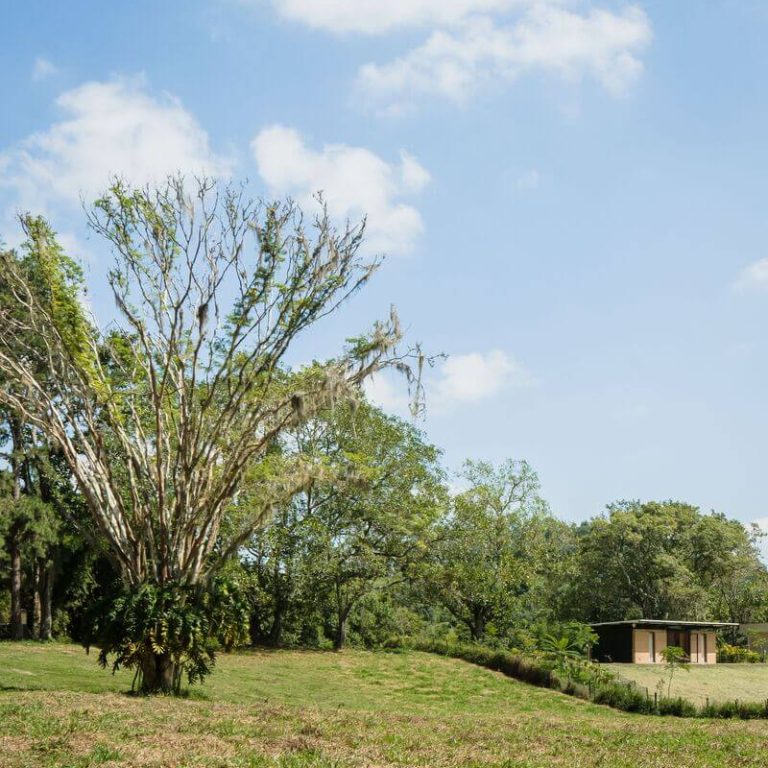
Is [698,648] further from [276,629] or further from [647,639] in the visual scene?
[276,629]

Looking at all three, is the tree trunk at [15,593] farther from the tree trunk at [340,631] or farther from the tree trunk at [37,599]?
the tree trunk at [340,631]

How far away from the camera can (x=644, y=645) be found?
42594 mm

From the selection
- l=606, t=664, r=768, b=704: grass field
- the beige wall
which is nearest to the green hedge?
l=606, t=664, r=768, b=704: grass field

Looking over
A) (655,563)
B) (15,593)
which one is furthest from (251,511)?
(655,563)

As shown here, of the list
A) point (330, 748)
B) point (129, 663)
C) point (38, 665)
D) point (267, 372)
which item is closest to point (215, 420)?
point (267, 372)

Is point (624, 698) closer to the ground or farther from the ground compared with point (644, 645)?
closer to the ground

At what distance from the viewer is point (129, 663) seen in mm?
17766

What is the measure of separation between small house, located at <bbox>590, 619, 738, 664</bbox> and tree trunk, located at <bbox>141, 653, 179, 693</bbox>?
2862 centimetres

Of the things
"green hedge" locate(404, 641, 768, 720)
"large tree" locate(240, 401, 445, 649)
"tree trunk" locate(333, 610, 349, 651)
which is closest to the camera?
"green hedge" locate(404, 641, 768, 720)

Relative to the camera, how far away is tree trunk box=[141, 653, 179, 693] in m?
17.8

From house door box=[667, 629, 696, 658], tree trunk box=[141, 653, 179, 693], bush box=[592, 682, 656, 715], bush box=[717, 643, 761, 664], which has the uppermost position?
tree trunk box=[141, 653, 179, 693]

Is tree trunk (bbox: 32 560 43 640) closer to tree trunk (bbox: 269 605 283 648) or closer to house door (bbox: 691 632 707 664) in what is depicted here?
tree trunk (bbox: 269 605 283 648)

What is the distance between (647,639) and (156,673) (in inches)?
1237

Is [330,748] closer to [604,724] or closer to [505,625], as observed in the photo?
[604,724]
